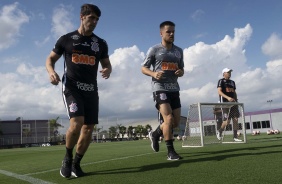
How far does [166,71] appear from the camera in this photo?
5.77 metres

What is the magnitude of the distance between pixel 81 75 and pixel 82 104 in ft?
1.37

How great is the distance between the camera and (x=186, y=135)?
9984mm

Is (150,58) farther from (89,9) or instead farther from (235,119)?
(235,119)

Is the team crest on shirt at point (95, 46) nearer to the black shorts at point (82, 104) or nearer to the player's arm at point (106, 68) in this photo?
the player's arm at point (106, 68)

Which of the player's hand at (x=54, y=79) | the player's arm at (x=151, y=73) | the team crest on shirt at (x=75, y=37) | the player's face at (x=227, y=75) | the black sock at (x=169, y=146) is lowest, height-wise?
the black sock at (x=169, y=146)

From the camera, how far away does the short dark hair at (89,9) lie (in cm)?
435

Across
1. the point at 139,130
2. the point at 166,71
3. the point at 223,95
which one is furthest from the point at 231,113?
the point at 139,130

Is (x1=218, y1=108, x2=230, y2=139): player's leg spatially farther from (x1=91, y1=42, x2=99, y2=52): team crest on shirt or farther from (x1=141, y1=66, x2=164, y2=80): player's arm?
(x1=91, y1=42, x2=99, y2=52): team crest on shirt

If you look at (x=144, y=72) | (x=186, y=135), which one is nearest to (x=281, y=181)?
(x=144, y=72)

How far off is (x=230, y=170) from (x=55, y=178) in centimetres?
220

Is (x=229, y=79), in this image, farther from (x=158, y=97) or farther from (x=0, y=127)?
(x=0, y=127)


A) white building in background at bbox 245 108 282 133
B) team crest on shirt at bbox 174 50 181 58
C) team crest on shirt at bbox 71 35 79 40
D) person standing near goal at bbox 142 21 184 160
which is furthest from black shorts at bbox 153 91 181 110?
white building in background at bbox 245 108 282 133

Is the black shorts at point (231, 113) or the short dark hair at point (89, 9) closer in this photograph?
the short dark hair at point (89, 9)

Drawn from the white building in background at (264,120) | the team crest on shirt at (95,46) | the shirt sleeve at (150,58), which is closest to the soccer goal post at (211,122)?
the shirt sleeve at (150,58)
